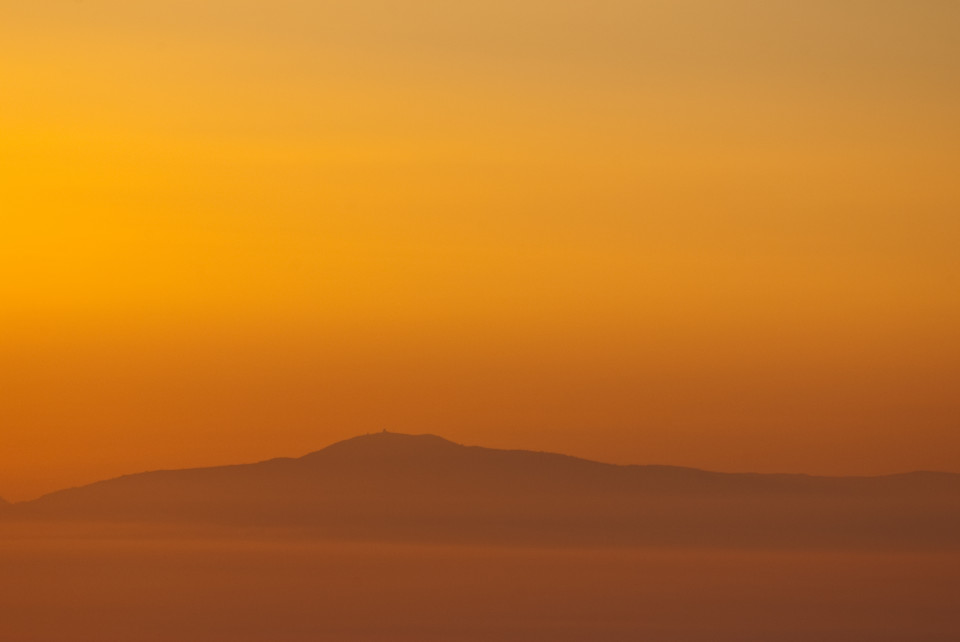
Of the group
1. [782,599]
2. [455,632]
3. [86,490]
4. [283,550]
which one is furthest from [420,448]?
[455,632]

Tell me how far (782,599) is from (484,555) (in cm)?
4490

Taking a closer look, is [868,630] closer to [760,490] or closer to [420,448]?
[420,448]

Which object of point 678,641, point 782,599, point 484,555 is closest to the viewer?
point 678,641

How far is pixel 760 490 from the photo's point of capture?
184 meters

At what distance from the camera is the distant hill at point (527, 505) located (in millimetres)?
133375

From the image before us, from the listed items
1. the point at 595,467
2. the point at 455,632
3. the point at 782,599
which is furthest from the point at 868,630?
the point at 595,467

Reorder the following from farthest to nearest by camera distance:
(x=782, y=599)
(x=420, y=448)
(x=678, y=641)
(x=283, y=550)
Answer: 1. (x=420, y=448)
2. (x=283, y=550)
3. (x=782, y=599)
4. (x=678, y=641)

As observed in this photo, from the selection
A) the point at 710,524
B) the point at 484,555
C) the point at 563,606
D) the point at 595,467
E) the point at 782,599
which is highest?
the point at 595,467

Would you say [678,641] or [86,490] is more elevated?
A: [86,490]

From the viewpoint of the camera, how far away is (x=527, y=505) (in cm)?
16138

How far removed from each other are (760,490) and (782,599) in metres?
124

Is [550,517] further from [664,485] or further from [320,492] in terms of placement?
[320,492]

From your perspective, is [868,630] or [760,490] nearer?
[868,630]

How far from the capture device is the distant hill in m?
133
